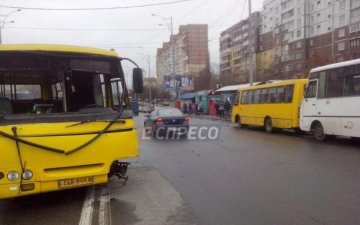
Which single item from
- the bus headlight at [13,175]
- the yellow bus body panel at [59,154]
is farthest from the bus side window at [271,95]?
the bus headlight at [13,175]

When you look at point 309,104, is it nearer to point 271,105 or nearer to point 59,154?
point 271,105

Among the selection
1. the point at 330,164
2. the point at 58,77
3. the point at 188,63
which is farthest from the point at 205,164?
the point at 188,63

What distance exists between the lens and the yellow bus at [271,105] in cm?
1862

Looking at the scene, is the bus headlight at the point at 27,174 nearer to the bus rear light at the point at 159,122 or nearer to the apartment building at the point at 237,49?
the bus rear light at the point at 159,122

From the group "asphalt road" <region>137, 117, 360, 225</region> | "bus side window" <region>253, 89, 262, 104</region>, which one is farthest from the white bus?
"bus side window" <region>253, 89, 262, 104</region>

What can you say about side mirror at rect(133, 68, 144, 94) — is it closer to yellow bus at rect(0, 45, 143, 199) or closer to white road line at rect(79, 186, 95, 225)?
yellow bus at rect(0, 45, 143, 199)

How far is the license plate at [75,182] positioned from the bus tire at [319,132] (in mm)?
11035

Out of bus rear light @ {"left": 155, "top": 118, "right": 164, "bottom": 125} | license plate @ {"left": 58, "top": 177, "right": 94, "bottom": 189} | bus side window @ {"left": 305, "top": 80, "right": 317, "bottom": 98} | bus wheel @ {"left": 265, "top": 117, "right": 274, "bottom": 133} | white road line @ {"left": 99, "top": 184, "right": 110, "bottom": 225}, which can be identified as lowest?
bus wheel @ {"left": 265, "top": 117, "right": 274, "bottom": 133}

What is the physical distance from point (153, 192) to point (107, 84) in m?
2.19

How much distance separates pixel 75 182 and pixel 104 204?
2.11 feet

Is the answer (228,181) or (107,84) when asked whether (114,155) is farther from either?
(228,181)

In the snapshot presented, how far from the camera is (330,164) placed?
993 centimetres

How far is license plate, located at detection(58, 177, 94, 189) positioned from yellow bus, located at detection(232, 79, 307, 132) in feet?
44.6

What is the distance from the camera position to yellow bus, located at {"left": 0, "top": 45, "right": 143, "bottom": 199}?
602cm
